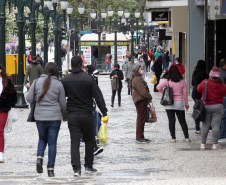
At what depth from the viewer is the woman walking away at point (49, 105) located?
9.42 meters

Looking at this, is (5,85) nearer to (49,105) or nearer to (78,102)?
(49,105)

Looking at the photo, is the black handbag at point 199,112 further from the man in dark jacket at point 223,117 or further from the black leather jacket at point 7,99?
the black leather jacket at point 7,99

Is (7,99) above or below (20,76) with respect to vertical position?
above

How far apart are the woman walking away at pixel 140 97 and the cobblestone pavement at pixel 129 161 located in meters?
0.26

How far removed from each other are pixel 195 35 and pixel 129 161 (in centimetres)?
1445

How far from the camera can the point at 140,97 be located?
13.7 m

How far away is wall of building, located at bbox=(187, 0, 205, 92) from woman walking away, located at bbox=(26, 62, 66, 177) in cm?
1594

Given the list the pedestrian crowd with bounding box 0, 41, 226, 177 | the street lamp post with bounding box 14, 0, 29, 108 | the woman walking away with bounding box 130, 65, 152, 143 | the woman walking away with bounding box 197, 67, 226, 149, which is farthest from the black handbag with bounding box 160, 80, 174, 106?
the street lamp post with bounding box 14, 0, 29, 108

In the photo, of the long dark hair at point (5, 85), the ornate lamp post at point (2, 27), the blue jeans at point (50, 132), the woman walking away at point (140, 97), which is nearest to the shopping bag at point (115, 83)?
the ornate lamp post at point (2, 27)

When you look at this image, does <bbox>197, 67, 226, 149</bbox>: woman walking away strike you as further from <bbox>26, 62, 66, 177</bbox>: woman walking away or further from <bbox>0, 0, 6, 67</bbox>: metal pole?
<bbox>0, 0, 6, 67</bbox>: metal pole

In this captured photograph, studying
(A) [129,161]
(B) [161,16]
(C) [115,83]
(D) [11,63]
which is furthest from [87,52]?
(A) [129,161]

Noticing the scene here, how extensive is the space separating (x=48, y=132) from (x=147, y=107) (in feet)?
15.6

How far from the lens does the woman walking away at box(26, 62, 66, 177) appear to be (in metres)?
9.42

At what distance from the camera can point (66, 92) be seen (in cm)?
959
